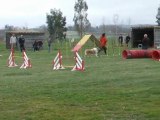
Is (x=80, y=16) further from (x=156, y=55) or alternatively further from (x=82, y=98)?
(x=82, y=98)

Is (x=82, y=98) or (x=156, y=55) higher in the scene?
(x=82, y=98)

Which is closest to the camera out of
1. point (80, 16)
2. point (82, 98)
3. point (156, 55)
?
point (82, 98)

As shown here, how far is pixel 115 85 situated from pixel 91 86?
2.41 feet

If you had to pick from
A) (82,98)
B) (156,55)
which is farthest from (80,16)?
(82,98)

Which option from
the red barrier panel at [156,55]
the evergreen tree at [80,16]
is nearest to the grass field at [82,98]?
the red barrier panel at [156,55]

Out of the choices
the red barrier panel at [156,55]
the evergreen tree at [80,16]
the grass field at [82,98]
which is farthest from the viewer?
the evergreen tree at [80,16]

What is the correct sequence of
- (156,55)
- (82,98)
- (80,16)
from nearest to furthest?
(82,98), (156,55), (80,16)

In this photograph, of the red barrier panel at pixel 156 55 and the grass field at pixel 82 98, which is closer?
the grass field at pixel 82 98

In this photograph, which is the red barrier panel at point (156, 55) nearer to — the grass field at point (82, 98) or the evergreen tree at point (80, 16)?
the grass field at point (82, 98)

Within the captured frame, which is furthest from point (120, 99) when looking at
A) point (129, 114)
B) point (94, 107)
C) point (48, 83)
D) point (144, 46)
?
point (144, 46)

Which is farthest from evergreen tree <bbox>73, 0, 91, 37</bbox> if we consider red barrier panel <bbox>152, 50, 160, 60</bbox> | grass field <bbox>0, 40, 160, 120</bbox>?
grass field <bbox>0, 40, 160, 120</bbox>

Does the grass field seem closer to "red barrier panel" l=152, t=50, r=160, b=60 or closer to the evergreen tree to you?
"red barrier panel" l=152, t=50, r=160, b=60

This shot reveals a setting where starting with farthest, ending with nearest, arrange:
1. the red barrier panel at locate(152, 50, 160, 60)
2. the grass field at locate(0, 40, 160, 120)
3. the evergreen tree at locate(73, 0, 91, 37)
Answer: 1. the evergreen tree at locate(73, 0, 91, 37)
2. the red barrier panel at locate(152, 50, 160, 60)
3. the grass field at locate(0, 40, 160, 120)

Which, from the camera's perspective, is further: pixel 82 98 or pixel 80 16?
pixel 80 16
